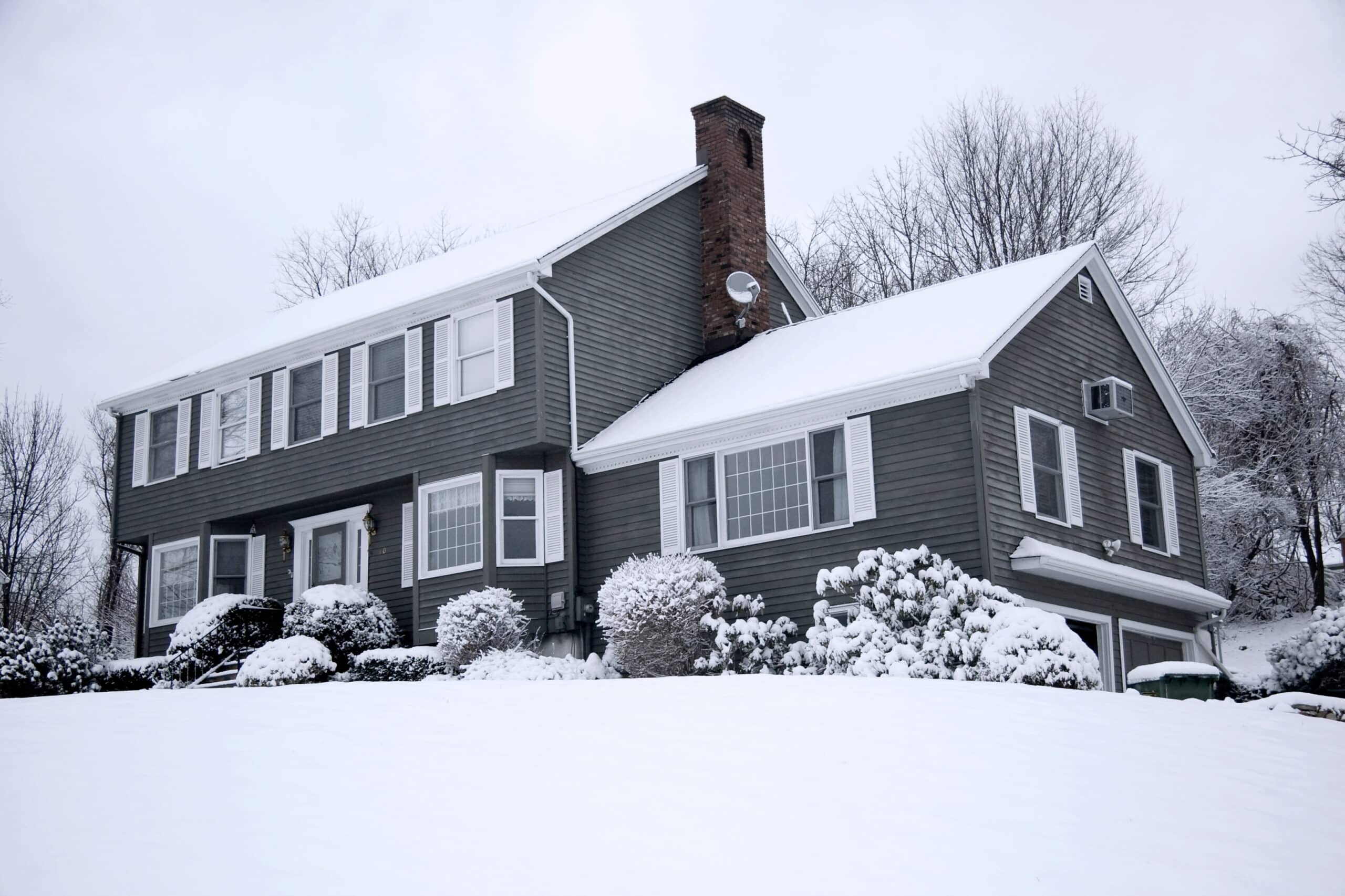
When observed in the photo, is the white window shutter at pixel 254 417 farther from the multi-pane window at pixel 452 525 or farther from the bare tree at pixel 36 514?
the bare tree at pixel 36 514

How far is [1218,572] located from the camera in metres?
28.7

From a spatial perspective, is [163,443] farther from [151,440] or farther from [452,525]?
[452,525]

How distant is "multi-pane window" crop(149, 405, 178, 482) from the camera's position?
25.4 metres

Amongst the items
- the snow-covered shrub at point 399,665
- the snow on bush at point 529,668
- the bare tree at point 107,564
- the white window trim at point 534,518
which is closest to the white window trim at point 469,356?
the white window trim at point 534,518

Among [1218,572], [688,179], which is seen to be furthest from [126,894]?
[1218,572]

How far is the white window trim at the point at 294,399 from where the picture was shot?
75.4ft

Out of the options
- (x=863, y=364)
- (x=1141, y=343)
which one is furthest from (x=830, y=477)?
(x=1141, y=343)

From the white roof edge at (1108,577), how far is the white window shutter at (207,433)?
1463 centimetres

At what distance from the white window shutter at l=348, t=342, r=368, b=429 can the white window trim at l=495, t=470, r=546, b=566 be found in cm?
317

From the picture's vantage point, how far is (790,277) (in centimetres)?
2530

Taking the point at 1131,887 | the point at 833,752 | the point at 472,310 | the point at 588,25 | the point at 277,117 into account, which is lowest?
the point at 1131,887

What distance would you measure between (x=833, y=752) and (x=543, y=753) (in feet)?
7.23

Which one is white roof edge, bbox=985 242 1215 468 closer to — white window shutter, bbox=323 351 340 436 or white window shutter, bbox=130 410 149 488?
white window shutter, bbox=323 351 340 436

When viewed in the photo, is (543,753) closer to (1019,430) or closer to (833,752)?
(833,752)
